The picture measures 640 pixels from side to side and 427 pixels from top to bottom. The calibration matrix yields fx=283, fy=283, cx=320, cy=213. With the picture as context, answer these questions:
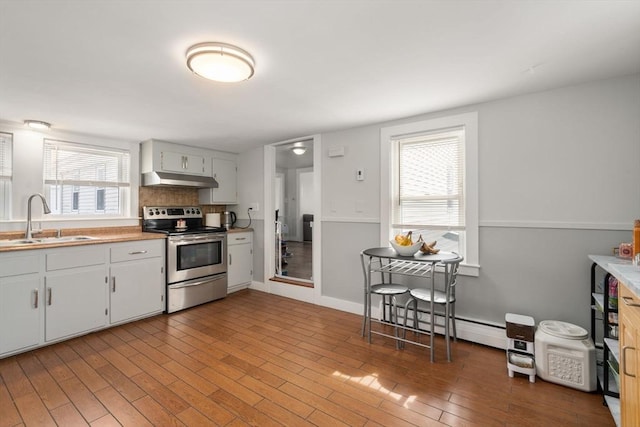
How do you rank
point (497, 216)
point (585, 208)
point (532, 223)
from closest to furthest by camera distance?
1. point (585, 208)
2. point (532, 223)
3. point (497, 216)

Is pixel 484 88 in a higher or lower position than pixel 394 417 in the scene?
higher

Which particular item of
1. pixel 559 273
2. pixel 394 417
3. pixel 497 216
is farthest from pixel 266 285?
pixel 559 273

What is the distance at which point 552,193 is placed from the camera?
2336mm

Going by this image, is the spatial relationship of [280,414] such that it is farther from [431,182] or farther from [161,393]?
[431,182]

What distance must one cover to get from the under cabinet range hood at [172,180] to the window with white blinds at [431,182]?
9.08 feet

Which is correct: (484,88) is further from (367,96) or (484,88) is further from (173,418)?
(173,418)

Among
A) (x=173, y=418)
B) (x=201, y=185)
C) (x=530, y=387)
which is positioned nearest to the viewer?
(x=173, y=418)

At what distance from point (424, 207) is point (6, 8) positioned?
10.6ft

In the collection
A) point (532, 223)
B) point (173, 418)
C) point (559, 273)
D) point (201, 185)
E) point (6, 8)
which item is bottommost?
point (173, 418)

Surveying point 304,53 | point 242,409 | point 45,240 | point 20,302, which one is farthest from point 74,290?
point 304,53

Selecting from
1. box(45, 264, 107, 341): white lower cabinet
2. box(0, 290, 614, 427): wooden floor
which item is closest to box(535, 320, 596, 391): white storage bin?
box(0, 290, 614, 427): wooden floor

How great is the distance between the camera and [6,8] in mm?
1346

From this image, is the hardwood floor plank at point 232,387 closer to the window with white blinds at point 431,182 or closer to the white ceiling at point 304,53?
the window with white blinds at point 431,182

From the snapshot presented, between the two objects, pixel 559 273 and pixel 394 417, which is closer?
pixel 394 417
